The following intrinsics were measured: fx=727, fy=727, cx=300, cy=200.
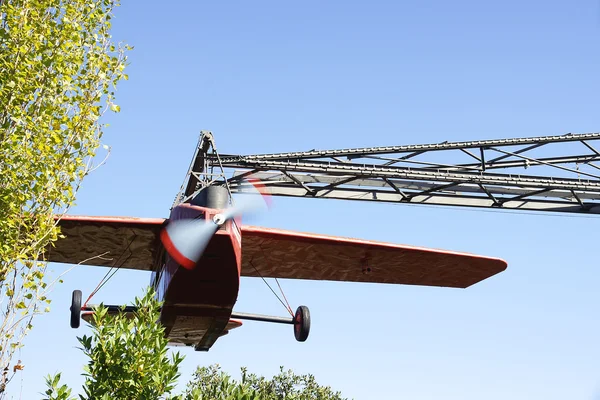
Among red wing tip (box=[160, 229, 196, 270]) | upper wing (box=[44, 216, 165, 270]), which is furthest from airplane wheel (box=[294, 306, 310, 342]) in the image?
red wing tip (box=[160, 229, 196, 270])

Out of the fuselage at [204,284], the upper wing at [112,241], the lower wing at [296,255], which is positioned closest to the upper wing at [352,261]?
the lower wing at [296,255]

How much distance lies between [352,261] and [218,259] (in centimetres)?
556

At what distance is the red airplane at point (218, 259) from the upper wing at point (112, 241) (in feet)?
0.07

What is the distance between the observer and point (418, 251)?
16.3 metres

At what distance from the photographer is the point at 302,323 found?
594 inches

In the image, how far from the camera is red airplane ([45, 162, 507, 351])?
1189 cm

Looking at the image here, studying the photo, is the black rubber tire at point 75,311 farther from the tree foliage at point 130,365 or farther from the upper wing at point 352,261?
the tree foliage at point 130,365

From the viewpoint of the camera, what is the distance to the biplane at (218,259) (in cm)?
1190

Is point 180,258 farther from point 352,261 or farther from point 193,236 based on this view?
point 352,261

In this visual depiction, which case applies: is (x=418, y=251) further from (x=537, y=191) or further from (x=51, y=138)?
(x=51, y=138)

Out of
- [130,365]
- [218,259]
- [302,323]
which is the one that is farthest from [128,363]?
[302,323]

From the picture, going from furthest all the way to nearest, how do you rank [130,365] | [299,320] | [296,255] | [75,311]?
1. [296,255]
2. [299,320]
3. [75,311]
4. [130,365]

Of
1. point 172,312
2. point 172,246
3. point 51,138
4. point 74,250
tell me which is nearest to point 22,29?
point 51,138

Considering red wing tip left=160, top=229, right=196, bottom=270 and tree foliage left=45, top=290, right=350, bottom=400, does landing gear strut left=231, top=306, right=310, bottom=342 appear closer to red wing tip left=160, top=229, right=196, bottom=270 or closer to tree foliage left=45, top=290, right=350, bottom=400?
red wing tip left=160, top=229, right=196, bottom=270
